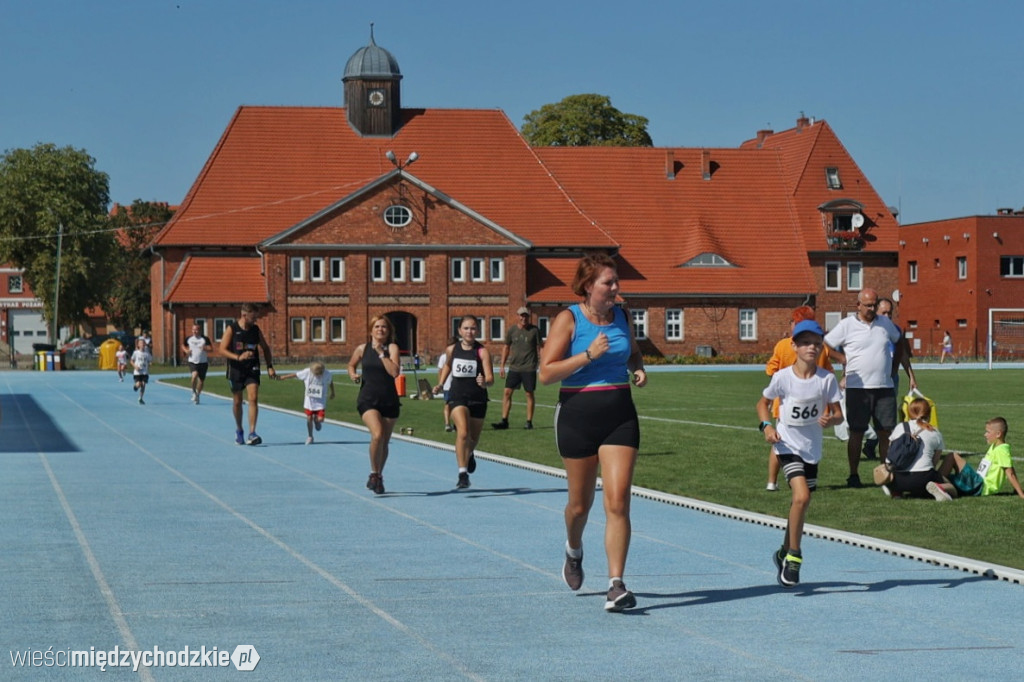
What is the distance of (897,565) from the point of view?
34.0ft

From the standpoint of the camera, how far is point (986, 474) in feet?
48.3

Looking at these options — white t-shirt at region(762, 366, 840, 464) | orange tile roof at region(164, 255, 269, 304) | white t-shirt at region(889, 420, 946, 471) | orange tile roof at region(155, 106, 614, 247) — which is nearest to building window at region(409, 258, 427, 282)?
orange tile roof at region(155, 106, 614, 247)

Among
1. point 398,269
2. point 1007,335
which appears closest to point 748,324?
point 1007,335

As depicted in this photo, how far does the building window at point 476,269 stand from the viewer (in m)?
75.2

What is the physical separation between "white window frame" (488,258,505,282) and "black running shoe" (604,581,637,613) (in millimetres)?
66771

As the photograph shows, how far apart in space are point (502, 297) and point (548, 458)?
56.0 meters

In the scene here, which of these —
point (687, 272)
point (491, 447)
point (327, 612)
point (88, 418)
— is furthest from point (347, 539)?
point (687, 272)

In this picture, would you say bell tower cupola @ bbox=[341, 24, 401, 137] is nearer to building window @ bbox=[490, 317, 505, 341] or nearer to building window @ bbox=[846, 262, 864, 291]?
building window @ bbox=[490, 317, 505, 341]

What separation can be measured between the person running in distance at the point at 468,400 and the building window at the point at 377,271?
57.9m

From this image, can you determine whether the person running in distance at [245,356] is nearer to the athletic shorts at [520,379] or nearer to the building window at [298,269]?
the athletic shorts at [520,379]

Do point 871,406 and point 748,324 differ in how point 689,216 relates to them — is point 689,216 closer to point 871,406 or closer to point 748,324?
point 748,324

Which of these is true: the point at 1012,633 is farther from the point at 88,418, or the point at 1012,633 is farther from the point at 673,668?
the point at 88,418

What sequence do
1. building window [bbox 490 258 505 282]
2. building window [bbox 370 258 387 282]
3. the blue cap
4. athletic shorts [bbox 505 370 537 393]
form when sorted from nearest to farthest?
the blue cap, athletic shorts [bbox 505 370 537 393], building window [bbox 370 258 387 282], building window [bbox 490 258 505 282]

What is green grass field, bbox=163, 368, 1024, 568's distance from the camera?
40.5 feet
